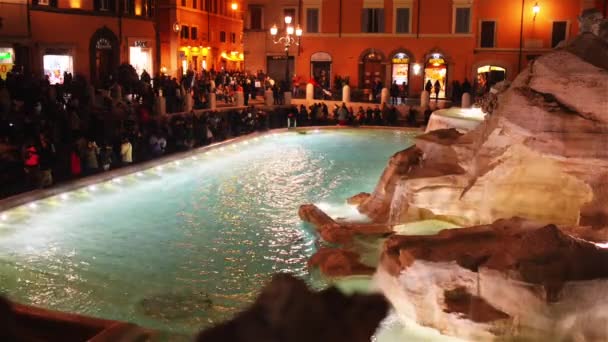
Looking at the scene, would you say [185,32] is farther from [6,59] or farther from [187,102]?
[6,59]

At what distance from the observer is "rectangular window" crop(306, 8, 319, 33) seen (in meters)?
37.9

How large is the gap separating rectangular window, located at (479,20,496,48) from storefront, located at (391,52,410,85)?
13.6ft

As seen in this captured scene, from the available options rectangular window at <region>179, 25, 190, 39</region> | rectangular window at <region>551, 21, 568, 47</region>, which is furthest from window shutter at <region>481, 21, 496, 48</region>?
rectangular window at <region>179, 25, 190, 39</region>

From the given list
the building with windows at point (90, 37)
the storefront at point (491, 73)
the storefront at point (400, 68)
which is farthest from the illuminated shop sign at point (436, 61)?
the building with windows at point (90, 37)

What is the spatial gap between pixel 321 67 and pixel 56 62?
51.1 ft

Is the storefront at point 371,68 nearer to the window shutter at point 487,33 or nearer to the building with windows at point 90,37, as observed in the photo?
the window shutter at point 487,33

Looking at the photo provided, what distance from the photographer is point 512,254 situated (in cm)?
726

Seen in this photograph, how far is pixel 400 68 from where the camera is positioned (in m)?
37.3

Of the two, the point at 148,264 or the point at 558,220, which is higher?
the point at 558,220

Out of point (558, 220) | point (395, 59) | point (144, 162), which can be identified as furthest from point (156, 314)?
point (395, 59)

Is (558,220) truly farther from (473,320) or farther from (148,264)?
(148,264)

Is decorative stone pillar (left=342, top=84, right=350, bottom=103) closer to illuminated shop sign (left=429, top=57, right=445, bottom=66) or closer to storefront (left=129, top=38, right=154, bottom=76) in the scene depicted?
illuminated shop sign (left=429, top=57, right=445, bottom=66)

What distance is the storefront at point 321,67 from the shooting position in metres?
38.2

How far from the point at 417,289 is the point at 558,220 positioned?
349 centimetres
